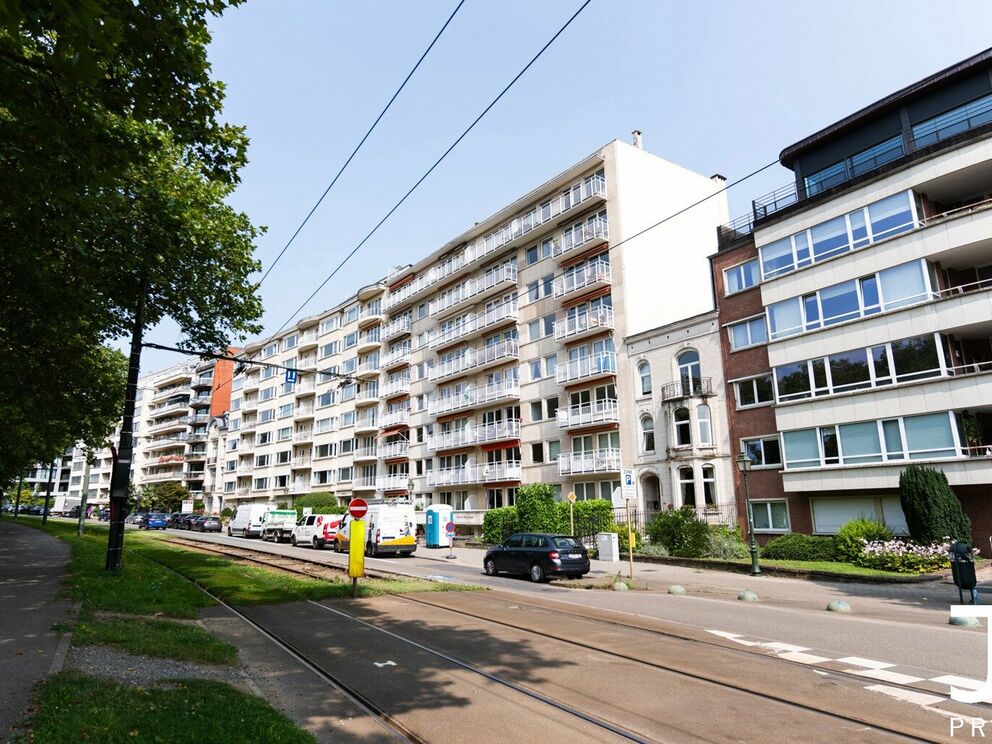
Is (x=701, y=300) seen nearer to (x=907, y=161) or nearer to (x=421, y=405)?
(x=907, y=161)

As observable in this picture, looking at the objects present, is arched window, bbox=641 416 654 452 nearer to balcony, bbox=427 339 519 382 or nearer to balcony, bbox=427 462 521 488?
balcony, bbox=427 462 521 488

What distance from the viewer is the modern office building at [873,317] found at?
21516mm

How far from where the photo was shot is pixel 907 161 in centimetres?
2316

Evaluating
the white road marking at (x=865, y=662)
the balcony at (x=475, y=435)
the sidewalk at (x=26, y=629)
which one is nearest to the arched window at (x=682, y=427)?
the balcony at (x=475, y=435)

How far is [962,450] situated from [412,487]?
107ft

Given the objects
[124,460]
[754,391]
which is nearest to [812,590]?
[754,391]

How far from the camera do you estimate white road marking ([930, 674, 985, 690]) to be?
7293 mm

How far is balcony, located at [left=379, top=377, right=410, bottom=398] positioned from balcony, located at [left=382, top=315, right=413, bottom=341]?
152 inches

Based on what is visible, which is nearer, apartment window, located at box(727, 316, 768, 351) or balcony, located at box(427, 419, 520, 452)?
apartment window, located at box(727, 316, 768, 351)

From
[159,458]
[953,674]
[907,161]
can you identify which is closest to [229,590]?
[953,674]

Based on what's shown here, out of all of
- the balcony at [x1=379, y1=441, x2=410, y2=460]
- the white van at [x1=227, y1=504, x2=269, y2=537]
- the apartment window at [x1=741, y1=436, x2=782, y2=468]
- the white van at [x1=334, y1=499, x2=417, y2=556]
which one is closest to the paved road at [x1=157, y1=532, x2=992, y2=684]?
the white van at [x1=334, y1=499, x2=417, y2=556]

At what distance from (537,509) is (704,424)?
9.54m

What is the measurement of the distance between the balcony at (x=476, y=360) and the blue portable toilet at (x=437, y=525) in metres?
10.2

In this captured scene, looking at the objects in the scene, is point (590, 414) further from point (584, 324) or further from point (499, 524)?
point (499, 524)
